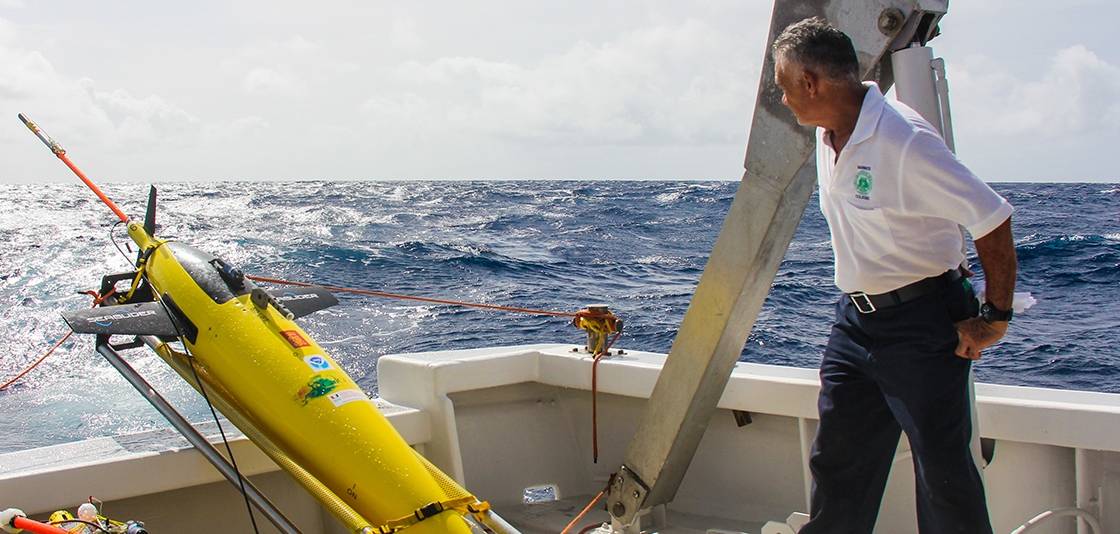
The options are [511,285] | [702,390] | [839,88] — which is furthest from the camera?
[511,285]

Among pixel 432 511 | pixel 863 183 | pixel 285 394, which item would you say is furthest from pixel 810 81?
pixel 285 394

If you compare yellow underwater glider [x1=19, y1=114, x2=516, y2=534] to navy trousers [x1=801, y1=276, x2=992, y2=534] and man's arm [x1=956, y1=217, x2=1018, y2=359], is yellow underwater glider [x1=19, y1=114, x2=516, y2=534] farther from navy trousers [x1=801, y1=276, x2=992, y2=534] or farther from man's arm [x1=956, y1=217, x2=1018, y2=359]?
man's arm [x1=956, y1=217, x2=1018, y2=359]

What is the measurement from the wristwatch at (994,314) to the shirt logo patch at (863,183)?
35 cm

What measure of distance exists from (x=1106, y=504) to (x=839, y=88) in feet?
4.82

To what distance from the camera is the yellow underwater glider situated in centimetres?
275

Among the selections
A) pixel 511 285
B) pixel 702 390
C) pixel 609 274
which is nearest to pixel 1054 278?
pixel 609 274

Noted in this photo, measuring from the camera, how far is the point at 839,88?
7.25ft

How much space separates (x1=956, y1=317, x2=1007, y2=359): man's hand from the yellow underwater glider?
1.29 m

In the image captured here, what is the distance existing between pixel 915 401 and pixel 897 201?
0.48 m

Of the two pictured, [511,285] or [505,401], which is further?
[511,285]

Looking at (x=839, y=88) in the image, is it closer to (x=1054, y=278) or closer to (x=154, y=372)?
(x=154, y=372)

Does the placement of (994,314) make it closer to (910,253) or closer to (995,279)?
(995,279)

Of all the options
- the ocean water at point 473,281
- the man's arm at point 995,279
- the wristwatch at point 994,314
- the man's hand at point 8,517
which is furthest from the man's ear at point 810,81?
the ocean water at point 473,281

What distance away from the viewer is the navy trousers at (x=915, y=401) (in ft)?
7.33
